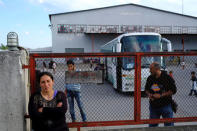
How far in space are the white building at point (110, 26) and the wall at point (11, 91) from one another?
90.4ft

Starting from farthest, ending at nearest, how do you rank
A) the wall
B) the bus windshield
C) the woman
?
the bus windshield, the wall, the woman

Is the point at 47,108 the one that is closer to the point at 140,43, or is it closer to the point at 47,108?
the point at 47,108

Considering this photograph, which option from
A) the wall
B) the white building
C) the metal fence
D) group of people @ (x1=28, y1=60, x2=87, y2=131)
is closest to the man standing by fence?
the metal fence

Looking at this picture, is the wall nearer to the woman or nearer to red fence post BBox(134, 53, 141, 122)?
the woman

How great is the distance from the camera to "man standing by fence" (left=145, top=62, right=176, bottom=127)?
11.3 feet

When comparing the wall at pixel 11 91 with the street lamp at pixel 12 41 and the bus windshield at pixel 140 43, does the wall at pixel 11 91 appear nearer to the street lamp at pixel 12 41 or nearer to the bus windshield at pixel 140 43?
the street lamp at pixel 12 41

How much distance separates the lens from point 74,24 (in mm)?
31609

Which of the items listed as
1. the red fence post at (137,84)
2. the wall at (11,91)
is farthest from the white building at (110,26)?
the wall at (11,91)

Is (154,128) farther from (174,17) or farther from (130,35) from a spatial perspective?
(174,17)

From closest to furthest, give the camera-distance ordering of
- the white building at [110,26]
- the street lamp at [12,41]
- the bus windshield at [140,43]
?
1. the street lamp at [12,41]
2. the bus windshield at [140,43]
3. the white building at [110,26]

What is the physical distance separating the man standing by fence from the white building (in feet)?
87.4

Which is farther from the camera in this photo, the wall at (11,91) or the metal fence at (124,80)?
the metal fence at (124,80)

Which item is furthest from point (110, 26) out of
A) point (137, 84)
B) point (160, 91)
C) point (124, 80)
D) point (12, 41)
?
point (12, 41)

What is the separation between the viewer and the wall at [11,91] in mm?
2662
